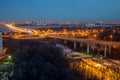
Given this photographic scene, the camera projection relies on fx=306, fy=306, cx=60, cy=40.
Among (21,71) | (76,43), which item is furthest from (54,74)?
(76,43)

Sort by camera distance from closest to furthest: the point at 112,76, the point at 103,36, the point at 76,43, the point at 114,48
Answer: the point at 112,76 < the point at 114,48 < the point at 76,43 < the point at 103,36

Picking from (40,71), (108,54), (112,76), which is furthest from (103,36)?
(40,71)

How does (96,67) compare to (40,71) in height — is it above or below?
below

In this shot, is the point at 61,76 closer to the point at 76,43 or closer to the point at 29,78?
the point at 29,78

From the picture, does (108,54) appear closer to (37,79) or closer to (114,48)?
(114,48)

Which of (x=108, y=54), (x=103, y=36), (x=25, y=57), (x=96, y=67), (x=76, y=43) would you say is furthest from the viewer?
(x=103, y=36)

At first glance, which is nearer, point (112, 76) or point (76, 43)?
point (112, 76)
